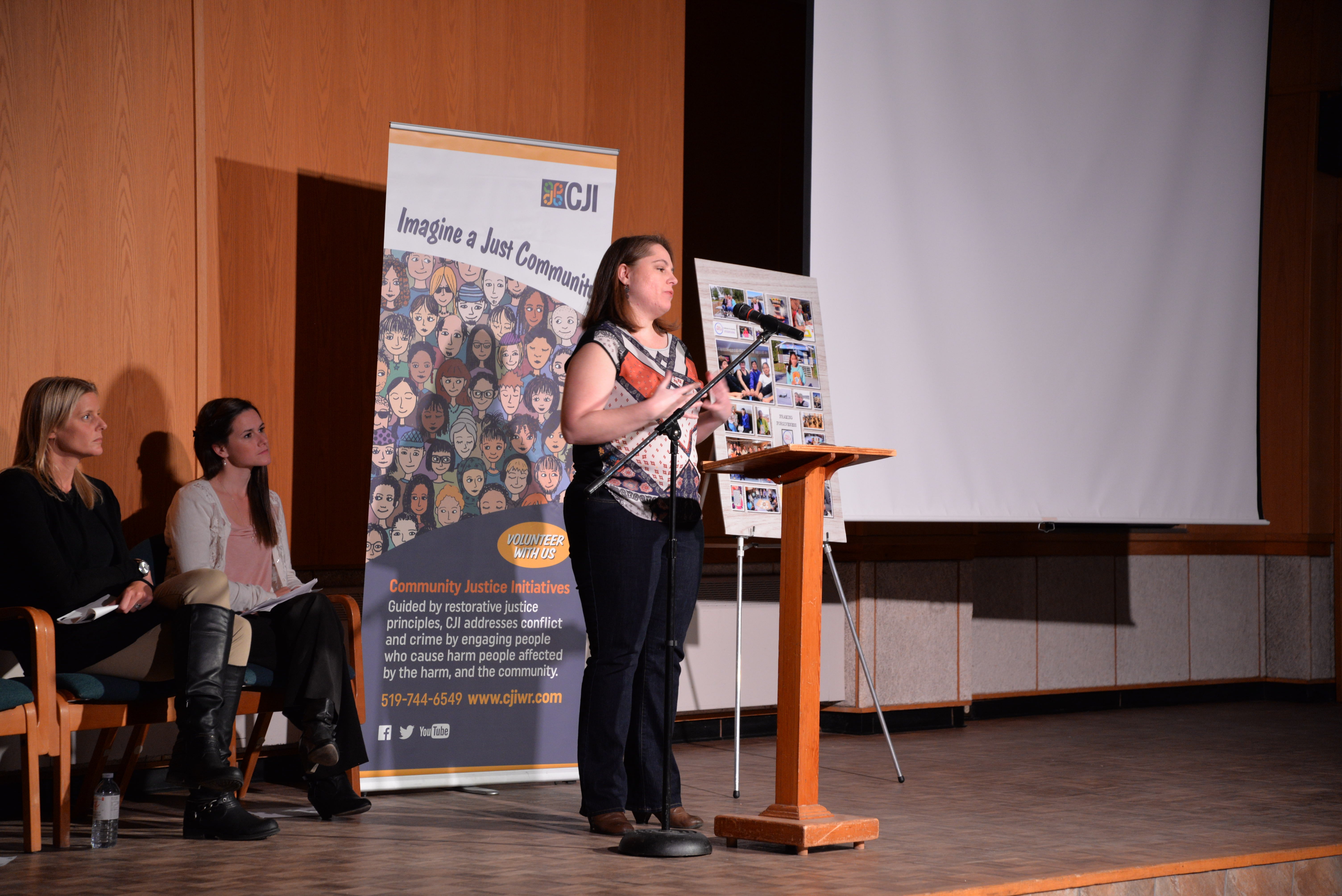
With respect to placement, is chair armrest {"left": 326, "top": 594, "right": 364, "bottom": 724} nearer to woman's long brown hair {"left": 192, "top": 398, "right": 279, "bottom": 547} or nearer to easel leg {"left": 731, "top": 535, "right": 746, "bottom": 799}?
woman's long brown hair {"left": 192, "top": 398, "right": 279, "bottom": 547}

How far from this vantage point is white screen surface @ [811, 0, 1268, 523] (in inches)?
186

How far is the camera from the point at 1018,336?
5.21 meters

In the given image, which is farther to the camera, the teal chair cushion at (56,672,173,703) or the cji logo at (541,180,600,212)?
the cji logo at (541,180,600,212)

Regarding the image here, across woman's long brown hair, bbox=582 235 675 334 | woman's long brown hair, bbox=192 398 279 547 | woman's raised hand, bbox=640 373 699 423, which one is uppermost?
woman's long brown hair, bbox=582 235 675 334

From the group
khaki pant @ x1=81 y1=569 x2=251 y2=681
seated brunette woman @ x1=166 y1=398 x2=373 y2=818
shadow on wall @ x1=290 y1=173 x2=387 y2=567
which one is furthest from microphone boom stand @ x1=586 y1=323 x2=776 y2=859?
shadow on wall @ x1=290 y1=173 x2=387 y2=567

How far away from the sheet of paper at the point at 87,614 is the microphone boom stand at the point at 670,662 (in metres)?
1.23

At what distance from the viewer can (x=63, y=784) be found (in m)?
3.03

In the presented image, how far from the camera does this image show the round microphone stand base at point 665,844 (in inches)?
114

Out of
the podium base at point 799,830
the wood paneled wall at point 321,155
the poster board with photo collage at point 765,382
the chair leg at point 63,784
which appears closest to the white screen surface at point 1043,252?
the poster board with photo collage at point 765,382

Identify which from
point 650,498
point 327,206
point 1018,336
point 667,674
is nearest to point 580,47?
point 327,206

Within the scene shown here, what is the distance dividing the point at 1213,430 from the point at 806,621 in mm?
3596

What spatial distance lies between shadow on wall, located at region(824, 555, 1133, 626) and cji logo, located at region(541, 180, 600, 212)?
2.07 metres

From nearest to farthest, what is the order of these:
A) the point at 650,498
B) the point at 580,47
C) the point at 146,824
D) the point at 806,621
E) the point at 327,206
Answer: the point at 806,621 → the point at 650,498 → the point at 146,824 → the point at 327,206 → the point at 580,47

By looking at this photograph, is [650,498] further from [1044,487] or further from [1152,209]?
[1152,209]
